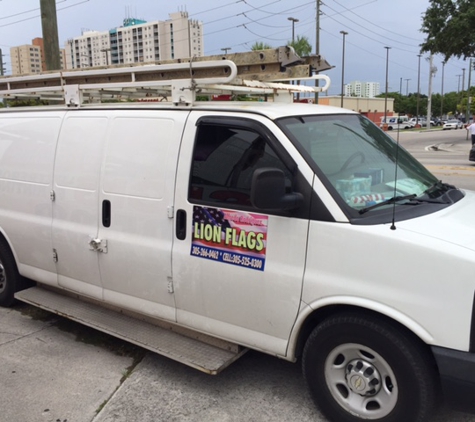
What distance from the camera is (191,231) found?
361 cm

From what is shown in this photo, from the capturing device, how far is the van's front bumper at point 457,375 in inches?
103

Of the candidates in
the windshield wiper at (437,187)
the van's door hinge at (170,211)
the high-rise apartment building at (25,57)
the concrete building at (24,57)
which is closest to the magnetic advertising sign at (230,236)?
the van's door hinge at (170,211)

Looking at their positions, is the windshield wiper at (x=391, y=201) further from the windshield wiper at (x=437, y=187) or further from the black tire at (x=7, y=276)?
the black tire at (x=7, y=276)

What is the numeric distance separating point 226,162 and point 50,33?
782 cm

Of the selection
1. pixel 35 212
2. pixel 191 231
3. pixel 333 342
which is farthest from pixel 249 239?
pixel 35 212

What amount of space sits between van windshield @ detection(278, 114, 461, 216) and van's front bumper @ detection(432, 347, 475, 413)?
2.92ft

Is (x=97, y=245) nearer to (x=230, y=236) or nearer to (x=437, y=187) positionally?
(x=230, y=236)

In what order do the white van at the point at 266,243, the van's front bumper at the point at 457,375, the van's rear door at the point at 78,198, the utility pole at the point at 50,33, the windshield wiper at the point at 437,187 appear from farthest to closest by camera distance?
the utility pole at the point at 50,33
the van's rear door at the point at 78,198
the windshield wiper at the point at 437,187
the white van at the point at 266,243
the van's front bumper at the point at 457,375

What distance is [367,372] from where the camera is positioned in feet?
9.75

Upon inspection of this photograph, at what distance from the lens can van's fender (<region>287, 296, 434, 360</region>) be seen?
2713mm

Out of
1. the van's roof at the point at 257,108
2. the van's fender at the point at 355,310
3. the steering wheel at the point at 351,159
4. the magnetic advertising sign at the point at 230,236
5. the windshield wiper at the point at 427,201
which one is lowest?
the van's fender at the point at 355,310

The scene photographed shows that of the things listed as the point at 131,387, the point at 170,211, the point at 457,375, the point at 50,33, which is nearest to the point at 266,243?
the point at 170,211

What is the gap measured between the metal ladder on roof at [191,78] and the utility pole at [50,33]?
4.83m

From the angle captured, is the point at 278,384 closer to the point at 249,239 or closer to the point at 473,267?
the point at 249,239
